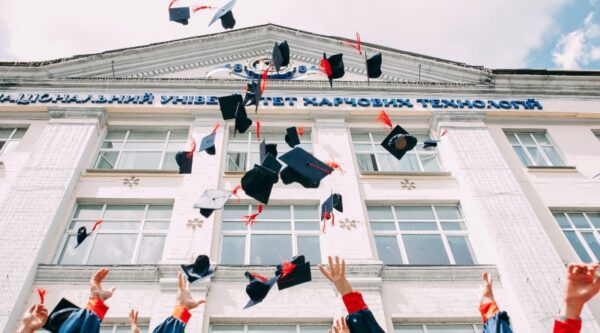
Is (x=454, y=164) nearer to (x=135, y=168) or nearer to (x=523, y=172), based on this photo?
(x=523, y=172)

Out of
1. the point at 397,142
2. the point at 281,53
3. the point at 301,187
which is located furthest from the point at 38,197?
the point at 397,142

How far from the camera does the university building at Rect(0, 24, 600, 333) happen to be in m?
8.58

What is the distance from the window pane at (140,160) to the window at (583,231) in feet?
33.0

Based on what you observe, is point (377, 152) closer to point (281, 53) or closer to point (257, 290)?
point (281, 53)

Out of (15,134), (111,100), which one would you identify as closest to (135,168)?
(111,100)

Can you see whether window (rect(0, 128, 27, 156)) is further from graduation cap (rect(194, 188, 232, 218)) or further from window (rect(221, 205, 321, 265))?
window (rect(221, 205, 321, 265))

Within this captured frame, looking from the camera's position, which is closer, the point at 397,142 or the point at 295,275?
the point at 295,275

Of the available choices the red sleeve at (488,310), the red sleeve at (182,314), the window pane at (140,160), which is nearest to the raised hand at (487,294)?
the red sleeve at (488,310)

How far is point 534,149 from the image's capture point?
1285 cm

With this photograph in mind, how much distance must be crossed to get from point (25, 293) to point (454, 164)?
990 cm

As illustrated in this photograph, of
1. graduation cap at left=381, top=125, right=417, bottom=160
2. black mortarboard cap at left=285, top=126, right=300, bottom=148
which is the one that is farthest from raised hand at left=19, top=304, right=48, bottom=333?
graduation cap at left=381, top=125, right=417, bottom=160

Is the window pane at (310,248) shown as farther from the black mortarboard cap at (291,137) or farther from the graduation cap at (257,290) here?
the black mortarboard cap at (291,137)

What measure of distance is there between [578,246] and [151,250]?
9.30m

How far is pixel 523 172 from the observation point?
38.6 feet
